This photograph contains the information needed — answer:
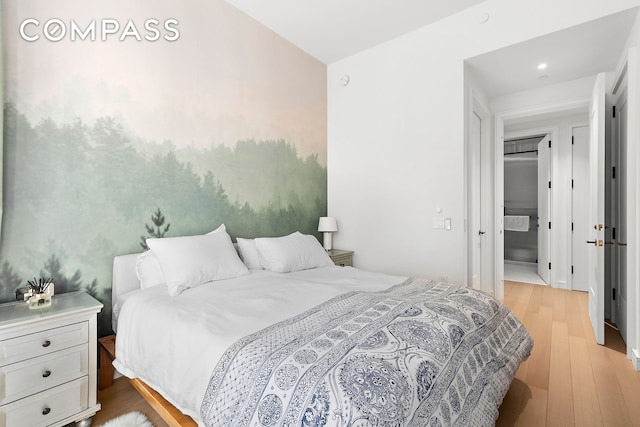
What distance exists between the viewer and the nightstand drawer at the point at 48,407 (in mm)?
1496

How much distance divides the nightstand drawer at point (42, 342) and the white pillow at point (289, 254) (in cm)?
132

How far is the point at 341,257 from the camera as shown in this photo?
3605 mm

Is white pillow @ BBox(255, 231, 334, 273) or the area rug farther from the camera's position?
white pillow @ BBox(255, 231, 334, 273)

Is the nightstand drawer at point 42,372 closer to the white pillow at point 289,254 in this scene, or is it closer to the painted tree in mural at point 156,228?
the painted tree in mural at point 156,228

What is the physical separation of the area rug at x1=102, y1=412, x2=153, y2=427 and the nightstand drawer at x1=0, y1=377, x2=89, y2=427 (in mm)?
173

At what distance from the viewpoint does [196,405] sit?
1300 millimetres

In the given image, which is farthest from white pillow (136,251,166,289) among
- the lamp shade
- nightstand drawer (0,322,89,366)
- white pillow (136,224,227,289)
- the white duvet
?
the lamp shade

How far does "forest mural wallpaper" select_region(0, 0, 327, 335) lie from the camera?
1.85m

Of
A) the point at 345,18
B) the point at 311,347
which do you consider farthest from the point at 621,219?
the point at 311,347

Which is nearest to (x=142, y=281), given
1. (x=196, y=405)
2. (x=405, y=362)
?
(x=196, y=405)

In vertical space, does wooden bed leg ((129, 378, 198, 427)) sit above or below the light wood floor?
above

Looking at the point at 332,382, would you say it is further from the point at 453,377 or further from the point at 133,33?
the point at 133,33

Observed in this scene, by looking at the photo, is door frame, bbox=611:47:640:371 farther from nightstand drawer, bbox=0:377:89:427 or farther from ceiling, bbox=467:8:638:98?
nightstand drawer, bbox=0:377:89:427

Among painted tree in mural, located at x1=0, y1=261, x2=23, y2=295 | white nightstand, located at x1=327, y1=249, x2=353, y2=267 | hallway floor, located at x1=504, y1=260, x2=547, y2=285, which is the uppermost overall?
painted tree in mural, located at x1=0, y1=261, x2=23, y2=295
